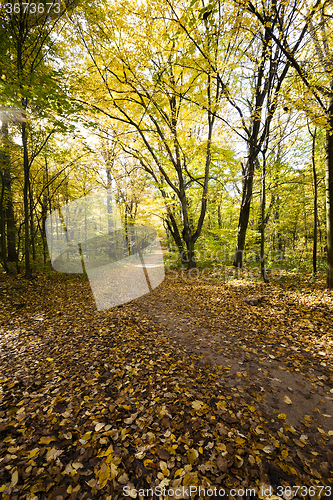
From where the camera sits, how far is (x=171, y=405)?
9.95 ft

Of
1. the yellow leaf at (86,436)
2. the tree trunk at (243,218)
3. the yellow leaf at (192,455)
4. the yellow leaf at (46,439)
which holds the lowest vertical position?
the yellow leaf at (192,455)

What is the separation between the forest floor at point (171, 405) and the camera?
6.95 feet

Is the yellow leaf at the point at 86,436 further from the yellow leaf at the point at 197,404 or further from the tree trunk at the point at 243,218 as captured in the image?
the tree trunk at the point at 243,218

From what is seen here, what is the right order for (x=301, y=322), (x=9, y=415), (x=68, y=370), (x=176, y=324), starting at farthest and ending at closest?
(x=176, y=324) → (x=301, y=322) → (x=68, y=370) → (x=9, y=415)

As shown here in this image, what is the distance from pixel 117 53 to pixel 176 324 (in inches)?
390

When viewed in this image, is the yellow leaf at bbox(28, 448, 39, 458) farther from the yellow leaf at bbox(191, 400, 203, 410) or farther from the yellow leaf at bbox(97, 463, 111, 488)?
the yellow leaf at bbox(191, 400, 203, 410)

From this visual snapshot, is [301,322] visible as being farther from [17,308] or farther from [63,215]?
[63,215]

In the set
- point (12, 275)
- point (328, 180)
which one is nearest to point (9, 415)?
point (12, 275)

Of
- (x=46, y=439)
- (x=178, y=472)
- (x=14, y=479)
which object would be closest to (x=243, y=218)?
(x=178, y=472)

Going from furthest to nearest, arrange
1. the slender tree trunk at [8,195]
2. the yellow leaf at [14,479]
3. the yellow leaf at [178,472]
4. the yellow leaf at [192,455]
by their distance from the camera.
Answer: the slender tree trunk at [8,195]
the yellow leaf at [192,455]
the yellow leaf at [178,472]
the yellow leaf at [14,479]

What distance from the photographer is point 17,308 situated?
6922 millimetres

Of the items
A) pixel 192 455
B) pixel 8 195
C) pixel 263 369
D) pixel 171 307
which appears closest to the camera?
pixel 192 455

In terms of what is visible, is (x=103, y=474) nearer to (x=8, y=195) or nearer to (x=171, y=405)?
(x=171, y=405)

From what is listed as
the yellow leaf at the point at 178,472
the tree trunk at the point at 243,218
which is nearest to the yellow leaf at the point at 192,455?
the yellow leaf at the point at 178,472
